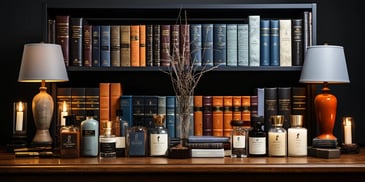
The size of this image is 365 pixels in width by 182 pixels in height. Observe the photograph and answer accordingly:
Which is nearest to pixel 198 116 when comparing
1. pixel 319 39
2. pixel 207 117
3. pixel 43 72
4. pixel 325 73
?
pixel 207 117

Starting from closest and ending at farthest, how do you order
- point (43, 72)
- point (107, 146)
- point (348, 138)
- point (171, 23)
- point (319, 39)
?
point (107, 146) → point (43, 72) → point (348, 138) → point (171, 23) → point (319, 39)

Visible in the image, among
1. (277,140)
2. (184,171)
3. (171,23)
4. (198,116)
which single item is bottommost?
(184,171)

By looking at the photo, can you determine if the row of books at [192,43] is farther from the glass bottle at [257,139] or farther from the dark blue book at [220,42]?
the glass bottle at [257,139]

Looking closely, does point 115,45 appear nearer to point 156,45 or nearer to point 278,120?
point 156,45

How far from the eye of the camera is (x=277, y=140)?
8.21 ft

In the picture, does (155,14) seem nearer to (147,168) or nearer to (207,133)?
(207,133)

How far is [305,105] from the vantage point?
2.79m

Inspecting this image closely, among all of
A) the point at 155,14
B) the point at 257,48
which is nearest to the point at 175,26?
the point at 155,14

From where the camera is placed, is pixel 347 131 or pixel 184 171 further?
pixel 347 131

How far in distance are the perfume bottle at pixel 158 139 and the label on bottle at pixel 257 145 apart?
38cm

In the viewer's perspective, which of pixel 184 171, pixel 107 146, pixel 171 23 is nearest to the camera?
pixel 184 171

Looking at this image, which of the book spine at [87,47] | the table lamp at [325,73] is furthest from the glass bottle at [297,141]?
the book spine at [87,47]

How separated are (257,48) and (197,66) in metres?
0.31

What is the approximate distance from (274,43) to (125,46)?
745 mm
